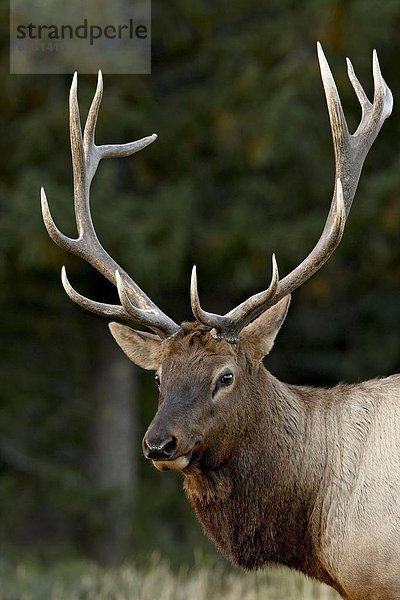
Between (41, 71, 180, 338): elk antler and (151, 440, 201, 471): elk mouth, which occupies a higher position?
(41, 71, 180, 338): elk antler

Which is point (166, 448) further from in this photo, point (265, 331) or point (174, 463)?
point (265, 331)

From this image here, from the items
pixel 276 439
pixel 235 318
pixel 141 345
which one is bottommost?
pixel 276 439

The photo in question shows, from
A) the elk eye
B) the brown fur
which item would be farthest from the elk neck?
the elk eye

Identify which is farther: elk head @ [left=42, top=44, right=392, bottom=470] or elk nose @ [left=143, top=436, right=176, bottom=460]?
elk head @ [left=42, top=44, right=392, bottom=470]

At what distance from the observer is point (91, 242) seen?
654 cm

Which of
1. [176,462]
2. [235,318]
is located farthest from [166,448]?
[235,318]

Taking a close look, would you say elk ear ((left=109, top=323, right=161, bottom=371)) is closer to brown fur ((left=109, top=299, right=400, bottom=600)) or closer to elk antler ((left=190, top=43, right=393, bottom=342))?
brown fur ((left=109, top=299, right=400, bottom=600))

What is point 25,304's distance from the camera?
13.7 m

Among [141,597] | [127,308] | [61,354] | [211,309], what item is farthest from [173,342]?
[61,354]

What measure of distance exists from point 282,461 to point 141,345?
93 cm

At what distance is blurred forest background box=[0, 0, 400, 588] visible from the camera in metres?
12.1

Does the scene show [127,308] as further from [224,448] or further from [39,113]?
[39,113]

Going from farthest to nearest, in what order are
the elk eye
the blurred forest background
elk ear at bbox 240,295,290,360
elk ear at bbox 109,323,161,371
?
the blurred forest background, elk ear at bbox 109,323,161,371, elk ear at bbox 240,295,290,360, the elk eye

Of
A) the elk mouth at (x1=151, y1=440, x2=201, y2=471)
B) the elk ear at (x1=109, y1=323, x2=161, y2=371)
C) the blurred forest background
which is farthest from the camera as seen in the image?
the blurred forest background
